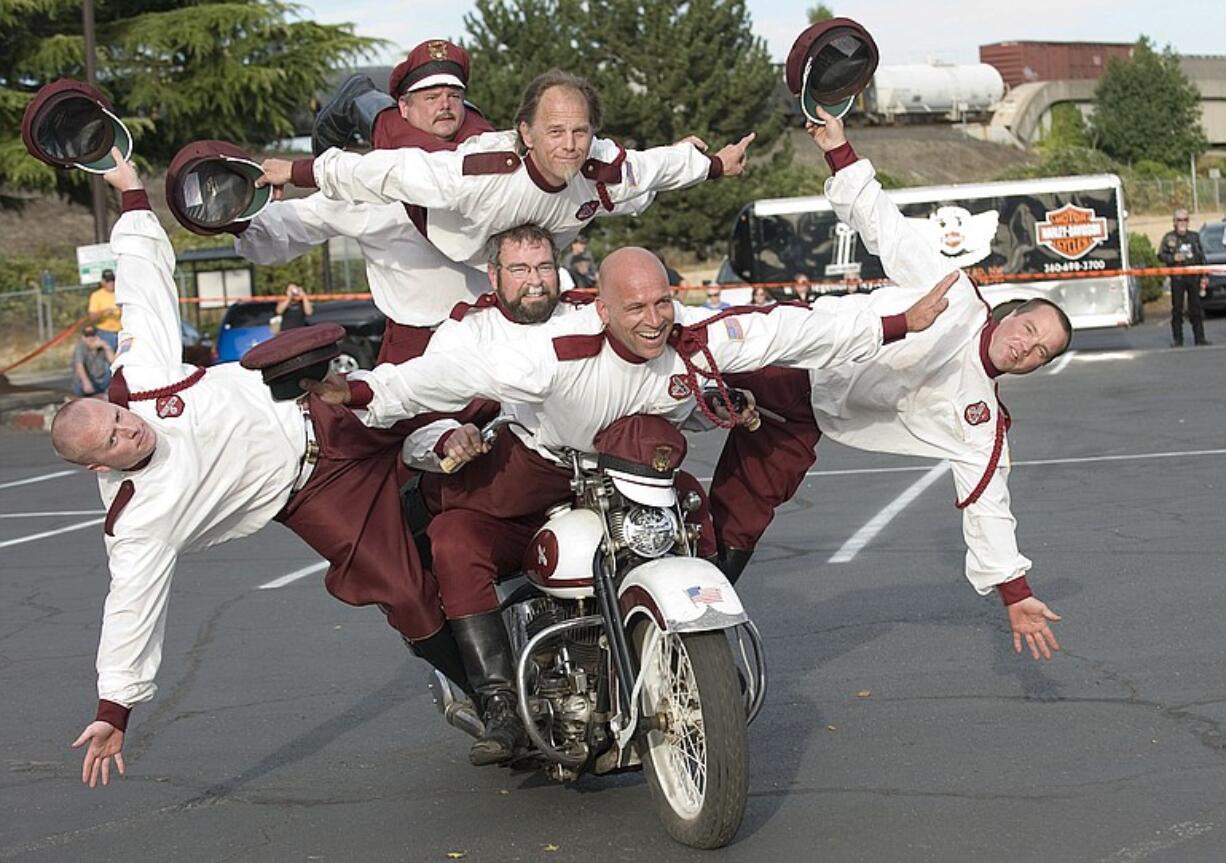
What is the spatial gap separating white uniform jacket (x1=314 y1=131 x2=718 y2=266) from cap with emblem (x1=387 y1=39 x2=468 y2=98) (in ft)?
1.65

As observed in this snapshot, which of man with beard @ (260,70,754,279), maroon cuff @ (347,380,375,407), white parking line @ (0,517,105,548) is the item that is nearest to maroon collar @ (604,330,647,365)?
maroon cuff @ (347,380,375,407)

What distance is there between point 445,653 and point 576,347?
50.0 inches

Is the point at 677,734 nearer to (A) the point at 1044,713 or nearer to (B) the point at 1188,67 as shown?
(A) the point at 1044,713

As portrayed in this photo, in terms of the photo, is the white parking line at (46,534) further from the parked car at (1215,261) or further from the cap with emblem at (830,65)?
the parked car at (1215,261)

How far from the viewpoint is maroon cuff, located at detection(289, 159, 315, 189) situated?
6.69 metres

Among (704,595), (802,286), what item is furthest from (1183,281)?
(704,595)

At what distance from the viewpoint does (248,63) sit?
31016mm

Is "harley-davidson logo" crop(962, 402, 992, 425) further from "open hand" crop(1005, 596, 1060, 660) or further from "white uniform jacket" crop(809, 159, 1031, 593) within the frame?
"open hand" crop(1005, 596, 1060, 660)

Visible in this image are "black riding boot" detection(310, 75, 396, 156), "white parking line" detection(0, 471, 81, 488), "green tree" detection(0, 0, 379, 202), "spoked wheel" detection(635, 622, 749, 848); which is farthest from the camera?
"green tree" detection(0, 0, 379, 202)

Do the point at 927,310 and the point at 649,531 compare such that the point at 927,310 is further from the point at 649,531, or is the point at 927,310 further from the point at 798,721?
the point at 798,721

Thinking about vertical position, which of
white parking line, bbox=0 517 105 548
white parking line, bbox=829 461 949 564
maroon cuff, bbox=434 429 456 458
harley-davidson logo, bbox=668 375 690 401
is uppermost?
harley-davidson logo, bbox=668 375 690 401

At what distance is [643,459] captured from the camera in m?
5.66

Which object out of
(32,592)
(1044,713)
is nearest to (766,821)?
(1044,713)

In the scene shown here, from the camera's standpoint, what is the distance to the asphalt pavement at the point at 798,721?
571 centimetres
